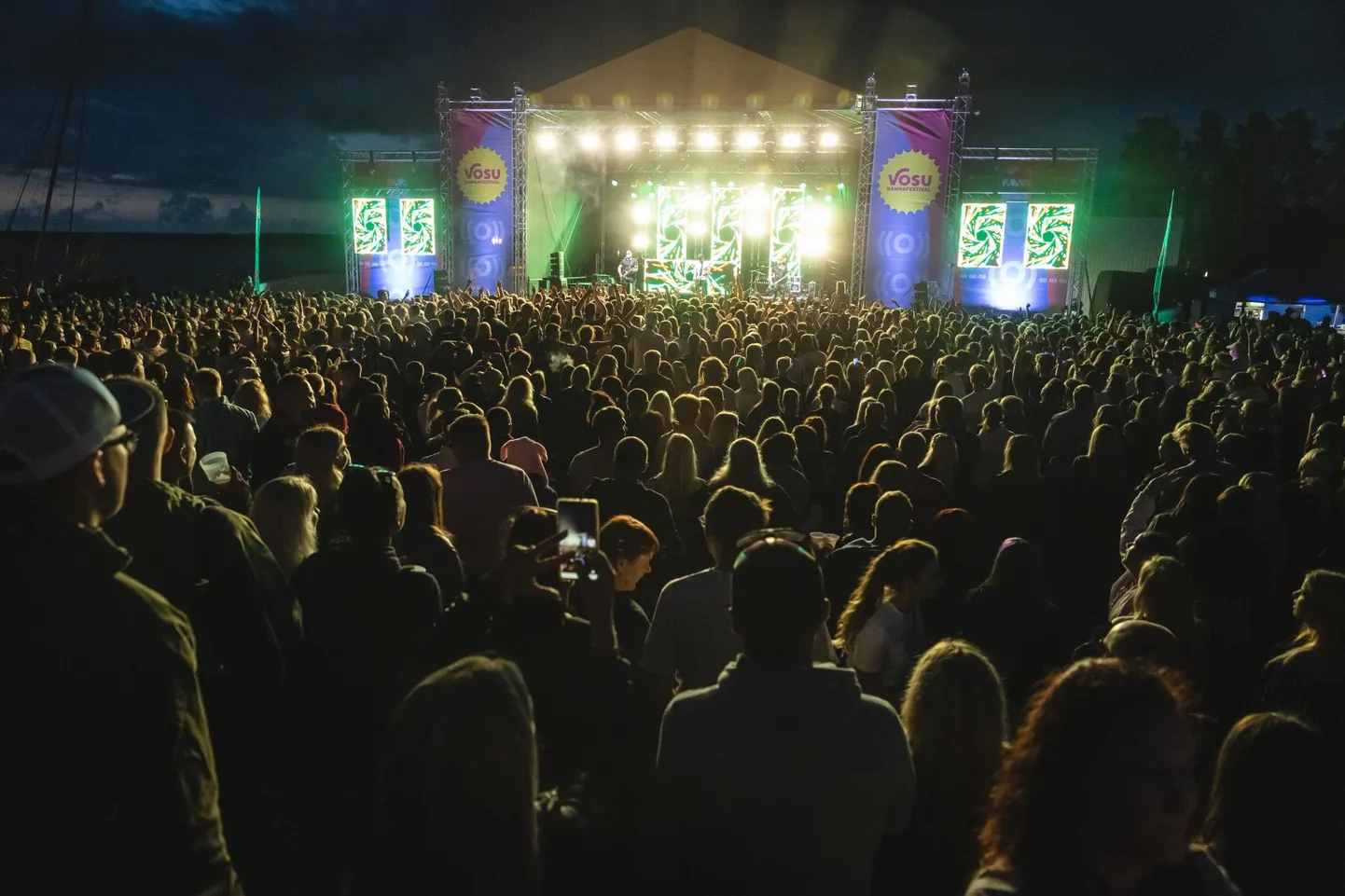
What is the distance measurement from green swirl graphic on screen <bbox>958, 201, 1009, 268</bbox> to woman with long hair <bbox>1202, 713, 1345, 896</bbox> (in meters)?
21.0

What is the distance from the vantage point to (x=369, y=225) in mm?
24453

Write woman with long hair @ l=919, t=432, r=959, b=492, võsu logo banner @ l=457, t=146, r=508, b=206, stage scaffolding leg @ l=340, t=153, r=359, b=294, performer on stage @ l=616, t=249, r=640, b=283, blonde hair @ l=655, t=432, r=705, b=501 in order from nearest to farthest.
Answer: blonde hair @ l=655, t=432, r=705, b=501 < woman with long hair @ l=919, t=432, r=959, b=492 < võsu logo banner @ l=457, t=146, r=508, b=206 < stage scaffolding leg @ l=340, t=153, r=359, b=294 < performer on stage @ l=616, t=249, r=640, b=283

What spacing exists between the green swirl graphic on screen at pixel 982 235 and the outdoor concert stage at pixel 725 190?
4 cm

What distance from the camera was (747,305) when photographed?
14.9 meters

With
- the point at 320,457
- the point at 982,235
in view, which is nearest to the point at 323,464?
the point at 320,457

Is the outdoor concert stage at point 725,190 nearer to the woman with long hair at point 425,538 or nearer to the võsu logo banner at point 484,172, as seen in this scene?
the võsu logo banner at point 484,172

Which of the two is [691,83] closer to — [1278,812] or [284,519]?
[284,519]

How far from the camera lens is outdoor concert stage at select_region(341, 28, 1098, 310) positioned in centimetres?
2003

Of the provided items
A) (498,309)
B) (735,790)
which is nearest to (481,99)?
(498,309)

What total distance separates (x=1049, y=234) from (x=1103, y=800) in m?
22.3

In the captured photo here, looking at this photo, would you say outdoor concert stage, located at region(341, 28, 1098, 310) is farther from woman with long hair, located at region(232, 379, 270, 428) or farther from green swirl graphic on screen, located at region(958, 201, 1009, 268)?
woman with long hair, located at region(232, 379, 270, 428)

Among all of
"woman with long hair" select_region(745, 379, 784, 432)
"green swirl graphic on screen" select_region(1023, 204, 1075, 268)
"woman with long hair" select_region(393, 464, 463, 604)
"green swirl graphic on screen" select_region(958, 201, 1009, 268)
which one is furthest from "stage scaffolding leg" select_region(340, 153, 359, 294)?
"woman with long hair" select_region(393, 464, 463, 604)

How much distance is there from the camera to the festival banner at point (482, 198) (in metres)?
22.3

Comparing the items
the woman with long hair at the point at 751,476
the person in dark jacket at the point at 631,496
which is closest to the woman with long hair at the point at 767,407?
the woman with long hair at the point at 751,476
